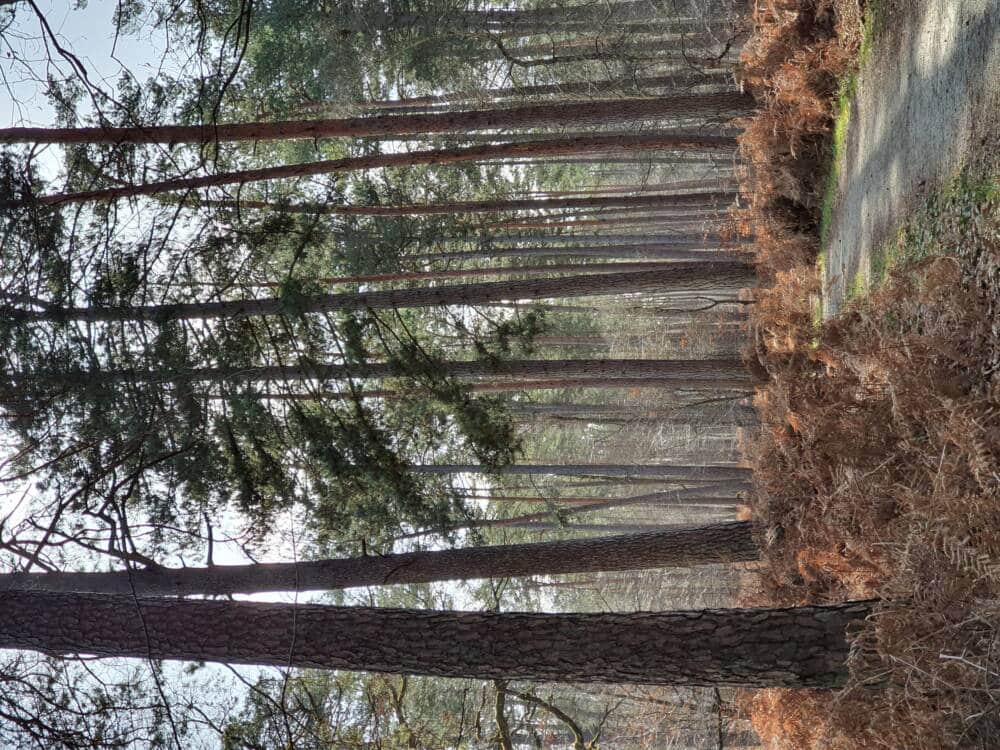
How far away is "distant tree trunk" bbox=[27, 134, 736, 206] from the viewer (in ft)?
24.2

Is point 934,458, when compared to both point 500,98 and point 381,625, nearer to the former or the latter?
point 381,625

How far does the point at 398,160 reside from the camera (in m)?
8.65

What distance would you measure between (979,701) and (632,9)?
14800 millimetres

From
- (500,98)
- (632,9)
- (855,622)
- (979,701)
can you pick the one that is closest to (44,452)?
(855,622)

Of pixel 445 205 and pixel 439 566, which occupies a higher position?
pixel 445 205

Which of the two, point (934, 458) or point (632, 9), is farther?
point (632, 9)

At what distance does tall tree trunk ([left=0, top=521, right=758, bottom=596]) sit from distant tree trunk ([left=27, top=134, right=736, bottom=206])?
325 cm

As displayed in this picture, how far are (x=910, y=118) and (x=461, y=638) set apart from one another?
5002 millimetres

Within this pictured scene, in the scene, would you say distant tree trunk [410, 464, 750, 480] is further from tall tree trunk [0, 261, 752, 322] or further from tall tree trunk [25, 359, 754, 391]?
tall tree trunk [0, 261, 752, 322]

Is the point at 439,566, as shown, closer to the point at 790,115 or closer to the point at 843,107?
the point at 843,107

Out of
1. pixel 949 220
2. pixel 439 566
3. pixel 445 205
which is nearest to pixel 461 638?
pixel 439 566

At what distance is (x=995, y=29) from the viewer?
4.68 m

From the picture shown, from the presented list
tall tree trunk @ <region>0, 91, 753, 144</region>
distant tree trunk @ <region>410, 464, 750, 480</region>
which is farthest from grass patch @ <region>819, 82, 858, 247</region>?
distant tree trunk @ <region>410, 464, 750, 480</region>

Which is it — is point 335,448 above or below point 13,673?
above
